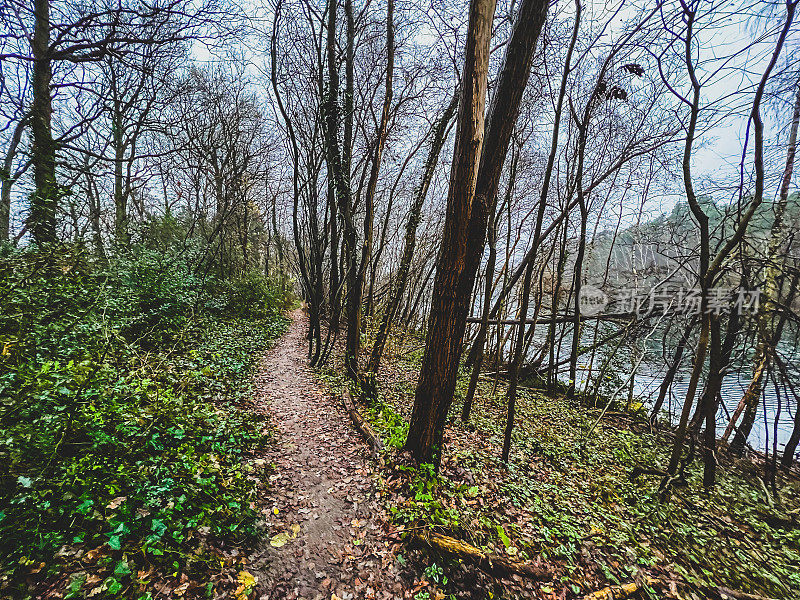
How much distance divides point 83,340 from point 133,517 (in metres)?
3.07

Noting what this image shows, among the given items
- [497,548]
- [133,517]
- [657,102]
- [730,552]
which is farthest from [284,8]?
[730,552]

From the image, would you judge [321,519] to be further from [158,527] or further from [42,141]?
[42,141]

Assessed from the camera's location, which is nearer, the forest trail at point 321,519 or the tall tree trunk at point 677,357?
the forest trail at point 321,519

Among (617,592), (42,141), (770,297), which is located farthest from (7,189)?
(770,297)

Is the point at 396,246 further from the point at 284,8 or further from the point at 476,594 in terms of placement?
the point at 476,594

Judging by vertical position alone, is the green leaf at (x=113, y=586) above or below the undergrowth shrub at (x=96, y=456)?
below

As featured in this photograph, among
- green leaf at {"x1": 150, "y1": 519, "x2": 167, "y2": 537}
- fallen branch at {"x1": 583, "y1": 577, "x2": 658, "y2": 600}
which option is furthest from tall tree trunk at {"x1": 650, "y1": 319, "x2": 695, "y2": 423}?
green leaf at {"x1": 150, "y1": 519, "x2": 167, "y2": 537}

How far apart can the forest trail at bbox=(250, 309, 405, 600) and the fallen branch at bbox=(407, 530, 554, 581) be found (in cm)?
43

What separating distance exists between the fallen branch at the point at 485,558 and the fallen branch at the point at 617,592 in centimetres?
37

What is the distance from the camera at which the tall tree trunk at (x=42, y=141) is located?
5090 millimetres

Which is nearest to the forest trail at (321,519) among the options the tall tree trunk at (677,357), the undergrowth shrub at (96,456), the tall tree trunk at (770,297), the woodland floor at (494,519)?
the woodland floor at (494,519)

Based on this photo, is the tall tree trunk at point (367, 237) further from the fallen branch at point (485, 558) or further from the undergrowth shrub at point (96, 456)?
the fallen branch at point (485, 558)

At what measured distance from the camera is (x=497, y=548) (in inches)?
119

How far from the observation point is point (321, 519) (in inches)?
128
